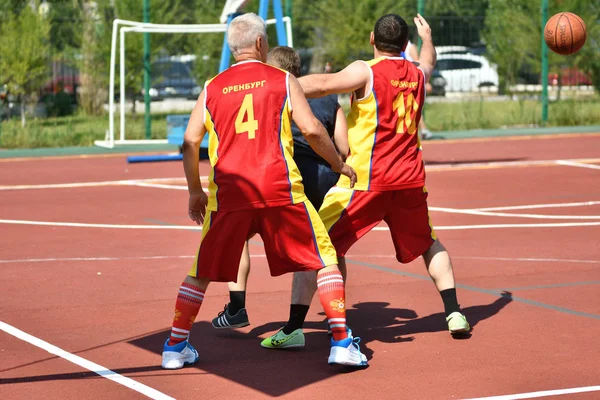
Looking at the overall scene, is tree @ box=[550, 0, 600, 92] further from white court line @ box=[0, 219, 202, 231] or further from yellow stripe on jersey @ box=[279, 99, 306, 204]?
yellow stripe on jersey @ box=[279, 99, 306, 204]

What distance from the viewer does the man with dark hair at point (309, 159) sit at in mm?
7188

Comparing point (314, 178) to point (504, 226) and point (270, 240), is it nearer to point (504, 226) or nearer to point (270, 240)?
point (270, 240)

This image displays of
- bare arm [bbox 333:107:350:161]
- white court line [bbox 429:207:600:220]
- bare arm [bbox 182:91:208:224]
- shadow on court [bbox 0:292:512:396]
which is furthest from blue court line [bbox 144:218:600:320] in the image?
white court line [bbox 429:207:600:220]

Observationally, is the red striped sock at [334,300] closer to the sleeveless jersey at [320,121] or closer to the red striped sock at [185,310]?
the red striped sock at [185,310]

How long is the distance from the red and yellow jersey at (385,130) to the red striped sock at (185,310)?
51.0 inches

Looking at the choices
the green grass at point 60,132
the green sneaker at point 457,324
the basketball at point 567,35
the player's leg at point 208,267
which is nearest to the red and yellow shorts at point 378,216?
the green sneaker at point 457,324

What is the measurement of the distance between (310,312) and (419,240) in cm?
127

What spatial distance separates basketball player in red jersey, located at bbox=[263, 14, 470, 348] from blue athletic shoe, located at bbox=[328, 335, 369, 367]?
0.68 metres

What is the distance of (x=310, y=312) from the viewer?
8.32 m

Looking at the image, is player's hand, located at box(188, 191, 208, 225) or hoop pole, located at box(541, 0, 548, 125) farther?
hoop pole, located at box(541, 0, 548, 125)

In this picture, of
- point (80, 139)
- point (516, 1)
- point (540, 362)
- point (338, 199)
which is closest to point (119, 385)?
point (338, 199)

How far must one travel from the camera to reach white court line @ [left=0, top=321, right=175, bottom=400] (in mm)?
6078

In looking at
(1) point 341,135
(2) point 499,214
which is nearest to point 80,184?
(2) point 499,214

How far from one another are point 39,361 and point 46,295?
211 cm
